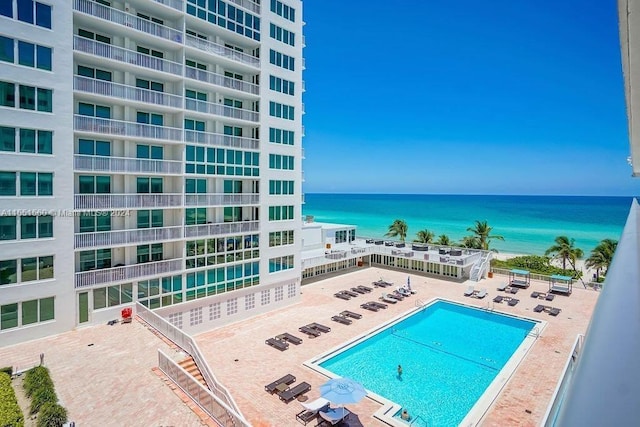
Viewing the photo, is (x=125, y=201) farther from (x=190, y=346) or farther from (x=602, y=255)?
(x=602, y=255)

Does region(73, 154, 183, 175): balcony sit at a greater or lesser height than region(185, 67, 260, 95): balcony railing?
lesser

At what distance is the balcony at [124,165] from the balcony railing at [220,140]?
6.18ft

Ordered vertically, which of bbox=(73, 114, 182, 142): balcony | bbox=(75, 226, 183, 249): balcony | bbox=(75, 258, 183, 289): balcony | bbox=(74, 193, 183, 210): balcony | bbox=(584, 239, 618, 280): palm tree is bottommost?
bbox=(584, 239, 618, 280): palm tree

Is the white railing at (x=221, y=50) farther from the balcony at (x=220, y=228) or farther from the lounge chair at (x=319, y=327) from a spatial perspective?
the lounge chair at (x=319, y=327)

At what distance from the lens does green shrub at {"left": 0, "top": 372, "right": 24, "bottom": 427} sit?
10.8 meters

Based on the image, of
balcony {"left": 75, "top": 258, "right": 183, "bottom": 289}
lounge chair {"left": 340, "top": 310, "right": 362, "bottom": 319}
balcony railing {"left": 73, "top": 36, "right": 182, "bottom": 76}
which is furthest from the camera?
lounge chair {"left": 340, "top": 310, "right": 362, "bottom": 319}

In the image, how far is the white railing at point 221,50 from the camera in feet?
74.3

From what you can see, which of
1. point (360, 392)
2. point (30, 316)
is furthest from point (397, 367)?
point (30, 316)

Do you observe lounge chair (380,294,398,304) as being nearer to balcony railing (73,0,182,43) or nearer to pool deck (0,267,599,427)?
pool deck (0,267,599,427)

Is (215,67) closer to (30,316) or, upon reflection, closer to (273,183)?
(273,183)

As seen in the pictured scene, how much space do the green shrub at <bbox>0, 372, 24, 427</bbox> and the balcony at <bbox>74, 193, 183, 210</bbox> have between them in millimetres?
8365

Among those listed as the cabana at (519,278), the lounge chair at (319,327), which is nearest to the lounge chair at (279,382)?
the lounge chair at (319,327)

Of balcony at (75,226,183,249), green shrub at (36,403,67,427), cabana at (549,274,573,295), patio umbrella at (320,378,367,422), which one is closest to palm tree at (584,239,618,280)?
cabana at (549,274,573,295)

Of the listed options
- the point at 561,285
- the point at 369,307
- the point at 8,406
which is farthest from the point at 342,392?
the point at 561,285
